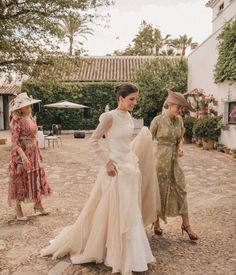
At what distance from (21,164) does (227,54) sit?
10513 millimetres

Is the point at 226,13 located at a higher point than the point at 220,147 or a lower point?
higher

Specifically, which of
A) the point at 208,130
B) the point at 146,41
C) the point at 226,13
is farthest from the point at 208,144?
the point at 146,41

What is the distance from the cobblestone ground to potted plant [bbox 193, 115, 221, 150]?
5.36 metres

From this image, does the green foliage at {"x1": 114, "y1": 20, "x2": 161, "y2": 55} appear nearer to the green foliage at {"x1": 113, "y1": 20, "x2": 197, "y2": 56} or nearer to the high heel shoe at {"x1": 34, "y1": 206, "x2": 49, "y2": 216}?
the green foliage at {"x1": 113, "y1": 20, "x2": 197, "y2": 56}

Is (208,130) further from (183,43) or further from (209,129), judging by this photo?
(183,43)

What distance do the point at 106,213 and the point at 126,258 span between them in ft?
1.54

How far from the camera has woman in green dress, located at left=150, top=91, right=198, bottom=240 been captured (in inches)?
167

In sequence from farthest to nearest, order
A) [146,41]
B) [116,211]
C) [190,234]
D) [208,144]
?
[146,41] < [208,144] < [190,234] < [116,211]

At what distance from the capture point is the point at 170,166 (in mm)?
4277

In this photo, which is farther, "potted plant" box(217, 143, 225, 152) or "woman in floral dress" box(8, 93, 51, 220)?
"potted plant" box(217, 143, 225, 152)

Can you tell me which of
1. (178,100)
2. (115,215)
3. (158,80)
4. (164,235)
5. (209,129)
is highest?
(158,80)

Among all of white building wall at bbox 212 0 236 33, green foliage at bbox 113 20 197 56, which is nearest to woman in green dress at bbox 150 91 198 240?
white building wall at bbox 212 0 236 33

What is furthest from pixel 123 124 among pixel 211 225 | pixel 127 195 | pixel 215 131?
pixel 215 131

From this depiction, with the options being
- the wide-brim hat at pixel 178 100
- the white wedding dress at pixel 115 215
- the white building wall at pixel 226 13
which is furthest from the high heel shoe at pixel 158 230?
the white building wall at pixel 226 13
